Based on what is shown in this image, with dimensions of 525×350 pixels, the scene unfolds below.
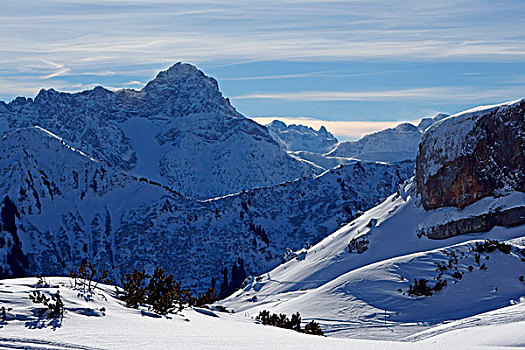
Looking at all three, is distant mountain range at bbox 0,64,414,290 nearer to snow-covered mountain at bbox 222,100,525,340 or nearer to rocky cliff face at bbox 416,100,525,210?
snow-covered mountain at bbox 222,100,525,340

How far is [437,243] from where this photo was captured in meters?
67.1

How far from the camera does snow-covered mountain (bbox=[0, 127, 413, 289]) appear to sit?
448ft

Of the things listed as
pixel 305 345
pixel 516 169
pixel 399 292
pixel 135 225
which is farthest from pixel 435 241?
pixel 135 225

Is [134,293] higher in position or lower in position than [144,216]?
lower

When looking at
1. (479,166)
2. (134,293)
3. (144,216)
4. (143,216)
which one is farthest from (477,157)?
(143,216)

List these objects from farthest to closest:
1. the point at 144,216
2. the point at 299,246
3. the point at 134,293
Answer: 1. the point at 144,216
2. the point at 299,246
3. the point at 134,293

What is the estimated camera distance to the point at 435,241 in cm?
6794

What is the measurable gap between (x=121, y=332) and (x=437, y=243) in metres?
57.7

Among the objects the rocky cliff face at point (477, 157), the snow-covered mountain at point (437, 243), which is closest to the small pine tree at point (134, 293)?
the snow-covered mountain at point (437, 243)

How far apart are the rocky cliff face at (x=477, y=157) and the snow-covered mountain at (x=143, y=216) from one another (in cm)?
6644

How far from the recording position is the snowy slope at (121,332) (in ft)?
42.9

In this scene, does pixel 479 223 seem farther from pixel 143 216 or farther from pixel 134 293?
pixel 143 216

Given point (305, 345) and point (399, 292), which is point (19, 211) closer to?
point (399, 292)

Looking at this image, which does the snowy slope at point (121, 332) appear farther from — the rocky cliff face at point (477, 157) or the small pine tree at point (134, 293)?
the rocky cliff face at point (477, 157)
